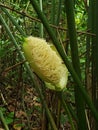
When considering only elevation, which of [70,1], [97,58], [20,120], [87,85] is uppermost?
[70,1]

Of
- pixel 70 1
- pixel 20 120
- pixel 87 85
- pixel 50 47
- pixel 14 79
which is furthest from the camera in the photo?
pixel 14 79

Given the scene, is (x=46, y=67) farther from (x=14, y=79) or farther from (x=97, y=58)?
(x=14, y=79)

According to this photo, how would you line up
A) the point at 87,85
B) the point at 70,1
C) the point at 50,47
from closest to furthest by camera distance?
1. the point at 70,1
2. the point at 50,47
3. the point at 87,85

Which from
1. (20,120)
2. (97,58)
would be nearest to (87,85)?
(97,58)

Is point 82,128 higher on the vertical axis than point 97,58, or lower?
lower

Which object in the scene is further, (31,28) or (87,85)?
(31,28)

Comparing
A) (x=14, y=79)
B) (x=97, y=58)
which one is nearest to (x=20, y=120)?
(x=14, y=79)
